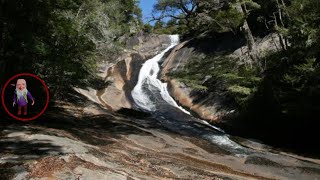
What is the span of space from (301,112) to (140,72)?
24480 mm

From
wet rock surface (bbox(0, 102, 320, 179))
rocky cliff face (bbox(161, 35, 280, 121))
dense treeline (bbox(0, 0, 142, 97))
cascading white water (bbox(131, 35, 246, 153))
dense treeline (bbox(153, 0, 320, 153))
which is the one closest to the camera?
wet rock surface (bbox(0, 102, 320, 179))

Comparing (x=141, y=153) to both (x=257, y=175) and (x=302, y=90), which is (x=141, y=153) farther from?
(x=302, y=90)

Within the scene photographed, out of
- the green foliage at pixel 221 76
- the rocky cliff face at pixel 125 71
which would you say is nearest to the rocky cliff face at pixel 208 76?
the green foliage at pixel 221 76

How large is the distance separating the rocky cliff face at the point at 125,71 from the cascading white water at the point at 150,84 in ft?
1.99

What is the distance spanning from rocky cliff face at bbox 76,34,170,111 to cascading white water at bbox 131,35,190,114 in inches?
23.9

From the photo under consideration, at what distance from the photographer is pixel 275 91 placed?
23.9 metres

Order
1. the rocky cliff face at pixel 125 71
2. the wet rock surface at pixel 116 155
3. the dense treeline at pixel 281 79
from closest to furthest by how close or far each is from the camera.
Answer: the wet rock surface at pixel 116 155
the dense treeline at pixel 281 79
the rocky cliff face at pixel 125 71

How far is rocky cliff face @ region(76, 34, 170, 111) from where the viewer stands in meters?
33.9

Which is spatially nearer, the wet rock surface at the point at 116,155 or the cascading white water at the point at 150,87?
the wet rock surface at the point at 116,155

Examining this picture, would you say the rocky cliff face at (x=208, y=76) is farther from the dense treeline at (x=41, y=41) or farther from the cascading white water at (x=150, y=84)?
the dense treeline at (x=41, y=41)

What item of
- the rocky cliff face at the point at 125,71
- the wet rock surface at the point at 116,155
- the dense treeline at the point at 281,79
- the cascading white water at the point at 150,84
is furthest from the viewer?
the cascading white water at the point at 150,84

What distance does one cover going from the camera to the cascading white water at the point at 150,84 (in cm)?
3463
